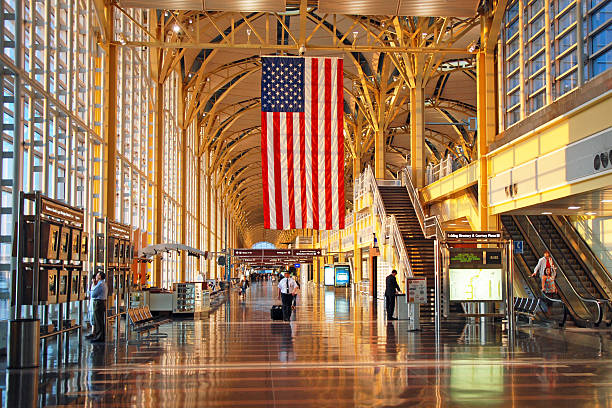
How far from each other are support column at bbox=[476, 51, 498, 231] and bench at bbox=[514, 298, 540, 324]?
2.97m

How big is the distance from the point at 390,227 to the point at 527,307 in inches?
400

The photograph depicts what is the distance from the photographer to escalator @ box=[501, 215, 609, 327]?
68.8 ft

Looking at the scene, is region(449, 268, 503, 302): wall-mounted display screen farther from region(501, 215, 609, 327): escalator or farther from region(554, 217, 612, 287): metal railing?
region(554, 217, 612, 287): metal railing

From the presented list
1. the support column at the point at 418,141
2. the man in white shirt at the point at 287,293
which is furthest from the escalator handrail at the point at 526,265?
the support column at the point at 418,141

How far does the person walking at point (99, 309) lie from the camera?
1617 cm

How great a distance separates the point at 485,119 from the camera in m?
24.5

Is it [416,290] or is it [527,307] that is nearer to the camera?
[416,290]

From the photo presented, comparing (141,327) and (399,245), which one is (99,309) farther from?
(399,245)

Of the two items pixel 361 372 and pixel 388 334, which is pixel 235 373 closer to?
pixel 361 372

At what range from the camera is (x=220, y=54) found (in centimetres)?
4272

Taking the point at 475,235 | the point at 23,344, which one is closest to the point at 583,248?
the point at 475,235

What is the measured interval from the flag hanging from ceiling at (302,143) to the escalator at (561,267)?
7.38 metres

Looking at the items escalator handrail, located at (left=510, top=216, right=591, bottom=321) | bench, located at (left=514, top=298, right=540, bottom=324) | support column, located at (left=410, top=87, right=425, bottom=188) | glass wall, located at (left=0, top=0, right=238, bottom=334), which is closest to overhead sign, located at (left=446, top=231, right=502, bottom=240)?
escalator handrail, located at (left=510, top=216, right=591, bottom=321)

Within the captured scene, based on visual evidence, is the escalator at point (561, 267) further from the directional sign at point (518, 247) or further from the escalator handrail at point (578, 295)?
the directional sign at point (518, 247)
